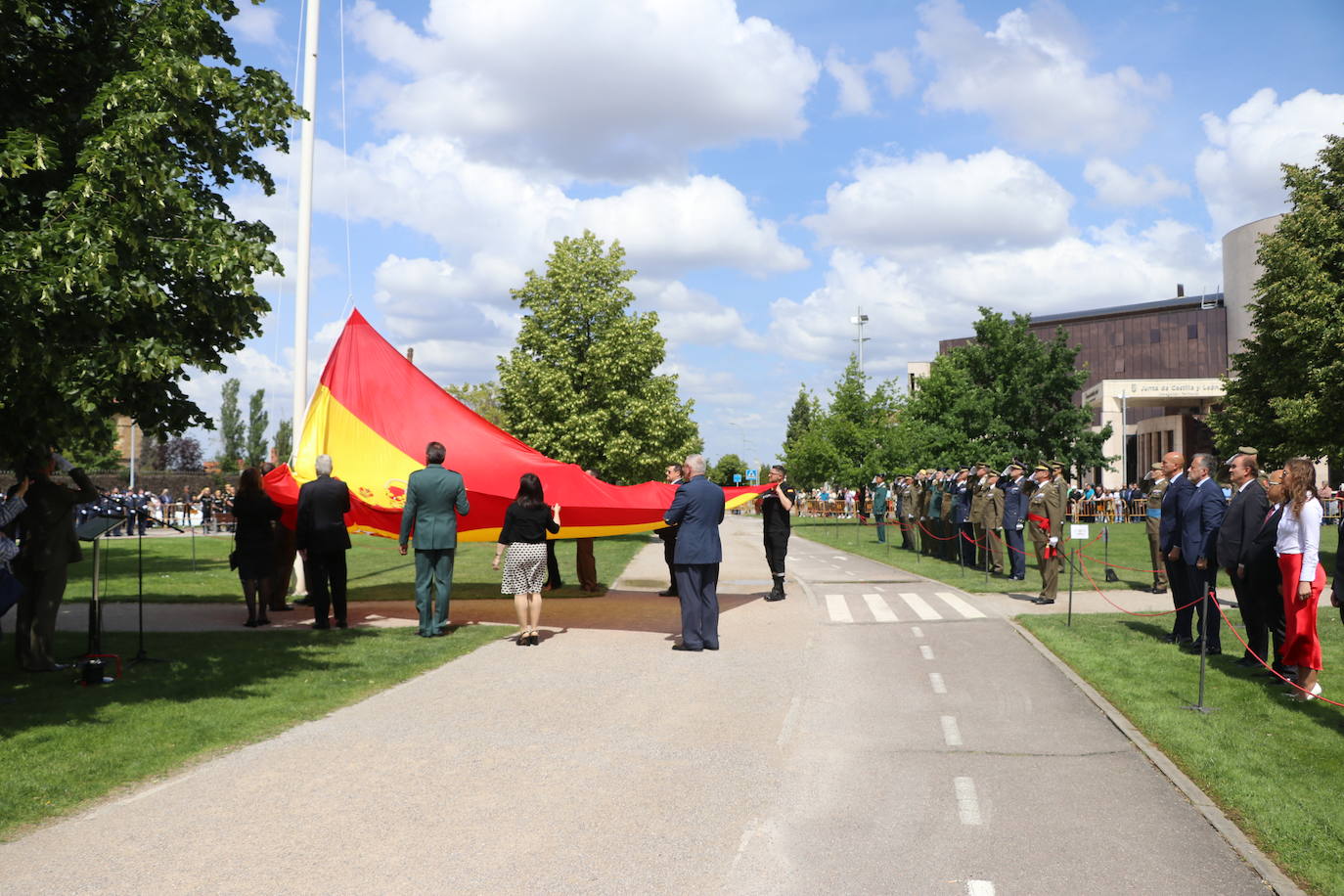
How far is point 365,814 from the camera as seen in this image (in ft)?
18.3

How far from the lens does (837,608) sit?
1531cm

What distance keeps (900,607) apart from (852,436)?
3738 centimetres

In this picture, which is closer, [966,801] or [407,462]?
[966,801]

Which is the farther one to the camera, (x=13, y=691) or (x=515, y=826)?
(x=13, y=691)

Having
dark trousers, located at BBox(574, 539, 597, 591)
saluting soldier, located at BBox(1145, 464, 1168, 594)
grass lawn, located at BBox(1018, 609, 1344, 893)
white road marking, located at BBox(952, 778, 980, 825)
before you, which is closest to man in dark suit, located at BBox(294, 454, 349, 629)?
dark trousers, located at BBox(574, 539, 597, 591)

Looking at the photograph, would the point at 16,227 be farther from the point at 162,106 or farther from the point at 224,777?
the point at 224,777

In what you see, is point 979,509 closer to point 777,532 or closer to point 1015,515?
point 1015,515

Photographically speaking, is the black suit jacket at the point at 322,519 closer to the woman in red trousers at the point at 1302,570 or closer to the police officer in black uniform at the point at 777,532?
the police officer in black uniform at the point at 777,532

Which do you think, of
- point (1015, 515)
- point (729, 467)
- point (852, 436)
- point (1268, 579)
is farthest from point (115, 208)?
point (729, 467)

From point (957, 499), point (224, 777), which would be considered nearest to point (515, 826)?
point (224, 777)

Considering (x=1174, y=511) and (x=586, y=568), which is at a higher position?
(x=1174, y=511)

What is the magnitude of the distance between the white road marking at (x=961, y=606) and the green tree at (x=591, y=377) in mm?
23878

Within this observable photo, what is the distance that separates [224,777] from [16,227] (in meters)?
4.39

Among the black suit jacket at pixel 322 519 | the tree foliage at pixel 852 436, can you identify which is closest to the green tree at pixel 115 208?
the black suit jacket at pixel 322 519
